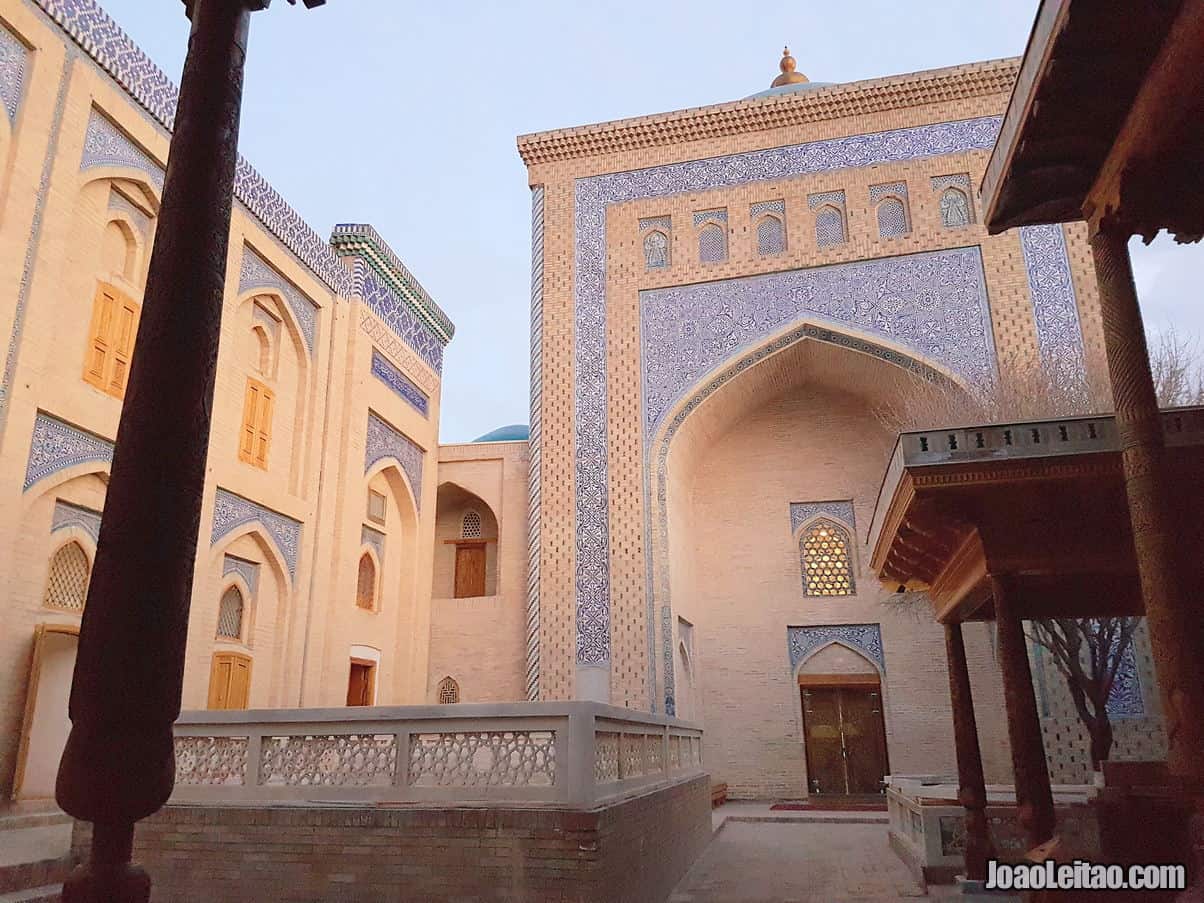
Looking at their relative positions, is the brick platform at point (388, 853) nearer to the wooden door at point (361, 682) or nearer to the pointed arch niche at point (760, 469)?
the wooden door at point (361, 682)

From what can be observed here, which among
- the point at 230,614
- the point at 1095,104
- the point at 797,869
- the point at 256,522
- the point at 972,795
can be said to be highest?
the point at 256,522

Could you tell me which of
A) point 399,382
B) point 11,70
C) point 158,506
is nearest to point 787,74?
point 399,382

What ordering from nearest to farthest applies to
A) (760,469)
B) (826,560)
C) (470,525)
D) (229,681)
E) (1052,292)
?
(229,681), (1052,292), (826,560), (760,469), (470,525)

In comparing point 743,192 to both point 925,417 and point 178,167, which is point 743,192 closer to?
point 925,417

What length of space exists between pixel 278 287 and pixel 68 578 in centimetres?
392

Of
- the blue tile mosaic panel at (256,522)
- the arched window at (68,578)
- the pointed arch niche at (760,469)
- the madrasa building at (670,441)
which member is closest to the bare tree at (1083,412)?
the madrasa building at (670,441)

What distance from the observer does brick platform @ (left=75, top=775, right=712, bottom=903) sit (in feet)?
12.7

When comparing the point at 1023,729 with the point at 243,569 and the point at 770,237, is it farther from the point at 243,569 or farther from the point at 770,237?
the point at 770,237

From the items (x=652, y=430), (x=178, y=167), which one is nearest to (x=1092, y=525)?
(x=178, y=167)

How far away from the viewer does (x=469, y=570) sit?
1366 centimetres

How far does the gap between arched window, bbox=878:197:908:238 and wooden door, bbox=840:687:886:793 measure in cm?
605

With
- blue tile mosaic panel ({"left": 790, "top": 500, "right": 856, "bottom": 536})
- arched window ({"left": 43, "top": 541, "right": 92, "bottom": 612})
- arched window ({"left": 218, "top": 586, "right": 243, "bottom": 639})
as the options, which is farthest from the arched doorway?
arched window ({"left": 43, "top": 541, "right": 92, "bottom": 612})

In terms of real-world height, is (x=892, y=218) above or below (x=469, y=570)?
above

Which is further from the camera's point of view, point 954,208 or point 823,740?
point 823,740
